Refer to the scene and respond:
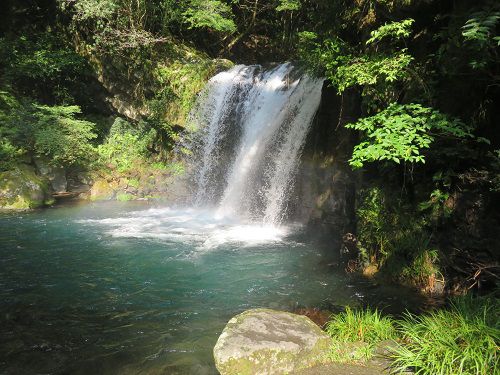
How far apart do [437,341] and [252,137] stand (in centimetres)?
980

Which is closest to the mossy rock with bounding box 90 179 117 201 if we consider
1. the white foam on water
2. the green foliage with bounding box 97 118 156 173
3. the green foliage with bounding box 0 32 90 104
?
the green foliage with bounding box 97 118 156 173

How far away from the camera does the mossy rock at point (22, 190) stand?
41.6ft

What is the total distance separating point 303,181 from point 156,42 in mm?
8923

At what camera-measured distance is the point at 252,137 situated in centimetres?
1262

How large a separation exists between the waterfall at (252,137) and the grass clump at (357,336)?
21.4 ft

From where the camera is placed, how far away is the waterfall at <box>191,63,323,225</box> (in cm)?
1104

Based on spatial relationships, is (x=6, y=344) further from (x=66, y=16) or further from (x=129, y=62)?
(x=66, y=16)

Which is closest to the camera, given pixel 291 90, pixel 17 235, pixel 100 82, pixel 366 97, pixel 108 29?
pixel 366 97

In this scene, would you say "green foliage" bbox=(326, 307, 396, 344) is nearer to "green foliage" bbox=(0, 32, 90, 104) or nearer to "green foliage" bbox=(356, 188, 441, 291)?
"green foliage" bbox=(356, 188, 441, 291)

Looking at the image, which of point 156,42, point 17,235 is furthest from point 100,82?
point 17,235

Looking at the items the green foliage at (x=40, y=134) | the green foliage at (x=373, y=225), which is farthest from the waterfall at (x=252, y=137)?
the green foliage at (x=40, y=134)

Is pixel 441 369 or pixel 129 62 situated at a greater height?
pixel 129 62

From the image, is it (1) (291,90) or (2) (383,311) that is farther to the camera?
(1) (291,90)

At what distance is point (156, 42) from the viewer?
14.8 m
